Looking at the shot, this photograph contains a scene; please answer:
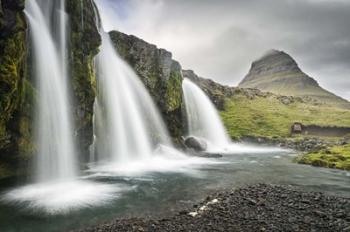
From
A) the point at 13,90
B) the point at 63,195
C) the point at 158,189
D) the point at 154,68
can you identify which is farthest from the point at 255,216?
the point at 154,68

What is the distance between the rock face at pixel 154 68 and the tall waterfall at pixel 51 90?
88.8ft

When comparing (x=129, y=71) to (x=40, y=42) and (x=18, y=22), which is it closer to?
(x=40, y=42)

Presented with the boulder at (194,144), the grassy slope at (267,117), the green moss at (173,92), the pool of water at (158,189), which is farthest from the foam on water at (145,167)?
the grassy slope at (267,117)

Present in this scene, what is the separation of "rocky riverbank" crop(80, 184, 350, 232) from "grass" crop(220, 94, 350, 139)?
84310 mm

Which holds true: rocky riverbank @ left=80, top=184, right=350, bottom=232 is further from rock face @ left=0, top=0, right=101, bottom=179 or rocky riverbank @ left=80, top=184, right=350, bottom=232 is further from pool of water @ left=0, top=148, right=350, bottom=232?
rock face @ left=0, top=0, right=101, bottom=179

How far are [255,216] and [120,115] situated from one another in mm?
34027

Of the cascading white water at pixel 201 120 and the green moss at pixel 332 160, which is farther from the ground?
the cascading white water at pixel 201 120

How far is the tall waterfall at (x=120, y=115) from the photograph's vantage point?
46.9 meters

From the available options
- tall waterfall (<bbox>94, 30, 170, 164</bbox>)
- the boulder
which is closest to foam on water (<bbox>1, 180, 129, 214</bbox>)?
tall waterfall (<bbox>94, 30, 170, 164</bbox>)

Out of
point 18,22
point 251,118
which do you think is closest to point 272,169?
point 18,22

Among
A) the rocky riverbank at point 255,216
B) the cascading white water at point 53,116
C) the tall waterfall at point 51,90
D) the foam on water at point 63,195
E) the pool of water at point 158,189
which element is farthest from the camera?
the tall waterfall at point 51,90

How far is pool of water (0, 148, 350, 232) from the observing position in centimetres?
1844

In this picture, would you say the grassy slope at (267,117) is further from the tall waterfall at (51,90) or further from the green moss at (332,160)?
the tall waterfall at (51,90)

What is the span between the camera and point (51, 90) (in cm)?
3080
